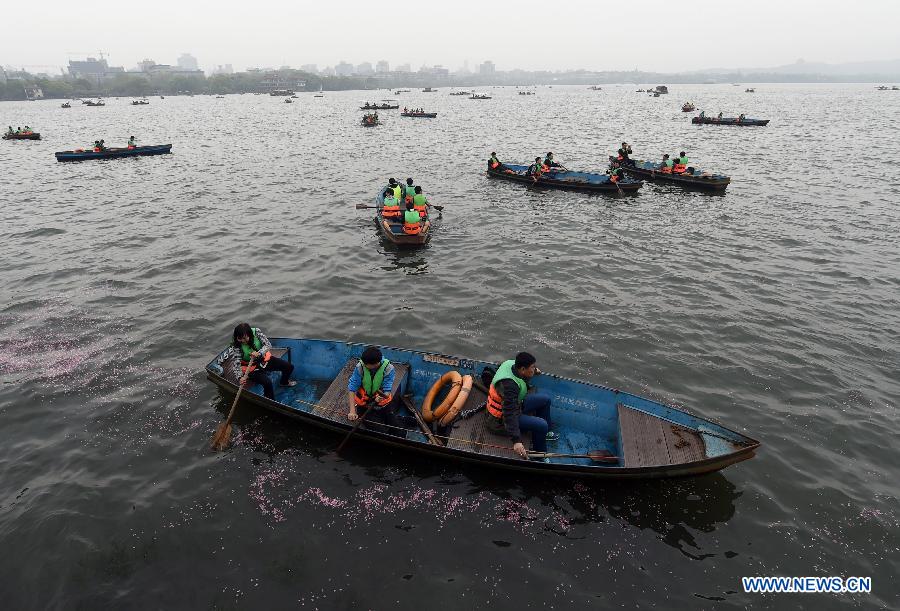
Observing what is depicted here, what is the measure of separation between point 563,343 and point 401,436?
23.8ft

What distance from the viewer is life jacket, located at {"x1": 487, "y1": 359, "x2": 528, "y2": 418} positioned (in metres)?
10.3

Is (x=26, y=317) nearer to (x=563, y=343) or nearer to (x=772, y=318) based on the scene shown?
(x=563, y=343)

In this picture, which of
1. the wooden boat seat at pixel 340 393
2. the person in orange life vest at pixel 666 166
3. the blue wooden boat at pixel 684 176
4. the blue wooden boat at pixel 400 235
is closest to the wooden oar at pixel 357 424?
the wooden boat seat at pixel 340 393

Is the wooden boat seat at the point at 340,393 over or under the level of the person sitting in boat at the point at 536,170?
under

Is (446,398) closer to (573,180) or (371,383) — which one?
(371,383)

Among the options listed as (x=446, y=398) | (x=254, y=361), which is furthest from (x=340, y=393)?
(x=446, y=398)

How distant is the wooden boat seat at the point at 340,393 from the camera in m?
11.5

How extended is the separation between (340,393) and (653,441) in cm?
779

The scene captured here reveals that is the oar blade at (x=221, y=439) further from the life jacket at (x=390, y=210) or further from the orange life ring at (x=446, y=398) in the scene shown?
the life jacket at (x=390, y=210)

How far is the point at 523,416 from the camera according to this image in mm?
10656

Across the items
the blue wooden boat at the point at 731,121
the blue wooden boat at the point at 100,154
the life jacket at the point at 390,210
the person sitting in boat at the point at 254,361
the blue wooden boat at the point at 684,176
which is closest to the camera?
the person sitting in boat at the point at 254,361

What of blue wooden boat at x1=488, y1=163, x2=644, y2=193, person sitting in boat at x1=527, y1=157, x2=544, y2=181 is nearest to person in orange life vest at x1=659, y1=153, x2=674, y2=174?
blue wooden boat at x1=488, y1=163, x2=644, y2=193

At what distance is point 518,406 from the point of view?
33.8 feet

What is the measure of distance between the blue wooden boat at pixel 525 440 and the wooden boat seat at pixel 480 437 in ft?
0.08
